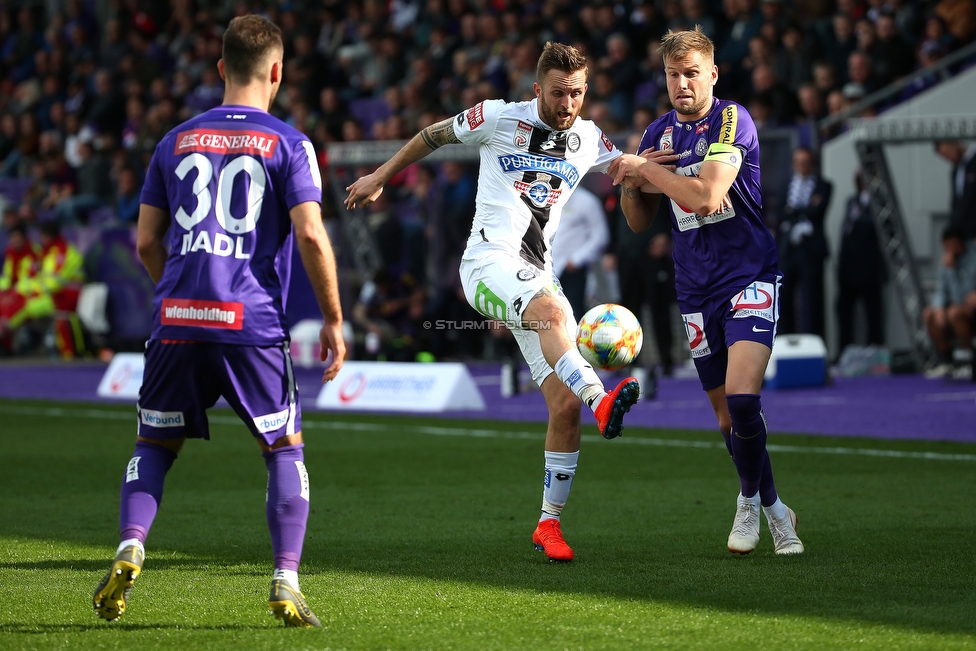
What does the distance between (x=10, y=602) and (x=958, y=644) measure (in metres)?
3.32

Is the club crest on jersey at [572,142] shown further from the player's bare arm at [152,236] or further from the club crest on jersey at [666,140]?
the player's bare arm at [152,236]

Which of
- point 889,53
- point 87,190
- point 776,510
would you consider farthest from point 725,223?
point 87,190

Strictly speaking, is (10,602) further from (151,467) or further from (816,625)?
(816,625)

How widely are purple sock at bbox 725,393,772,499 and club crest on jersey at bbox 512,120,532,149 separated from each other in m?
1.53

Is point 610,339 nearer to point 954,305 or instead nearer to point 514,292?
point 514,292

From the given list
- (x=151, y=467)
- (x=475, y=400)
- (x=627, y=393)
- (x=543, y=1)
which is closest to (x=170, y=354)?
(x=151, y=467)

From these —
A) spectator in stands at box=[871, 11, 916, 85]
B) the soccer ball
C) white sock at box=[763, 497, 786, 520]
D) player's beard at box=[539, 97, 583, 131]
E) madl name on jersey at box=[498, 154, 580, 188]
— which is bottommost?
white sock at box=[763, 497, 786, 520]

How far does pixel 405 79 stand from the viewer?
22.5 m

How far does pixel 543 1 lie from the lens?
21516 mm

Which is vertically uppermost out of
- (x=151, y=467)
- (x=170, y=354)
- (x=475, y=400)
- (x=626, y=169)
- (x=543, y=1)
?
(x=543, y=1)

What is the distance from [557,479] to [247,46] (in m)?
2.54

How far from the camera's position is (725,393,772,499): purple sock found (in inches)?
231

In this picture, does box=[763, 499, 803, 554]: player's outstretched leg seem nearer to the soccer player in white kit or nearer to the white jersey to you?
the soccer player in white kit

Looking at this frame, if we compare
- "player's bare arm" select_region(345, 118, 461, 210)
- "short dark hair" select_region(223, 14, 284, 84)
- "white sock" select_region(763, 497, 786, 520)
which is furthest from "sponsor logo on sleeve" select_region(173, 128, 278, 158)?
"white sock" select_region(763, 497, 786, 520)
